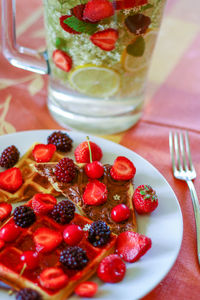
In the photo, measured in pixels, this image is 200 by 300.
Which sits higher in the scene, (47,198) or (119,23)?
(119,23)

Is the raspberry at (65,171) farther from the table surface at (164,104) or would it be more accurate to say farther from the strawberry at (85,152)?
the table surface at (164,104)

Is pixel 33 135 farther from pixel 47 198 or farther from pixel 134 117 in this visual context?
pixel 134 117

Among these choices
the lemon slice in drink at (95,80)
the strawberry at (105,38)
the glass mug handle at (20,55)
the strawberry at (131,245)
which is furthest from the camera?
the glass mug handle at (20,55)

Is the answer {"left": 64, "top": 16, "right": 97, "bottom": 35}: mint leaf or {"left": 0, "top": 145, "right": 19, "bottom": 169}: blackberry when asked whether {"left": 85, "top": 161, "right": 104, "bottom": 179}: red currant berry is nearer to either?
{"left": 0, "top": 145, "right": 19, "bottom": 169}: blackberry

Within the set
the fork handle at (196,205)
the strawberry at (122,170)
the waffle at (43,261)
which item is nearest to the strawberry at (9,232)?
the waffle at (43,261)

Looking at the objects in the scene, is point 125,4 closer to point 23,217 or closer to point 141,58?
point 141,58

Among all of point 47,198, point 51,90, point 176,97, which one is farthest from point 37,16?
point 47,198

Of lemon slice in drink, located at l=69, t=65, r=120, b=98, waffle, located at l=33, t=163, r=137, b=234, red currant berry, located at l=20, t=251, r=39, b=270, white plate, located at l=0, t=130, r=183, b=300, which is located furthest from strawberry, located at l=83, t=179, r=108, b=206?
lemon slice in drink, located at l=69, t=65, r=120, b=98
